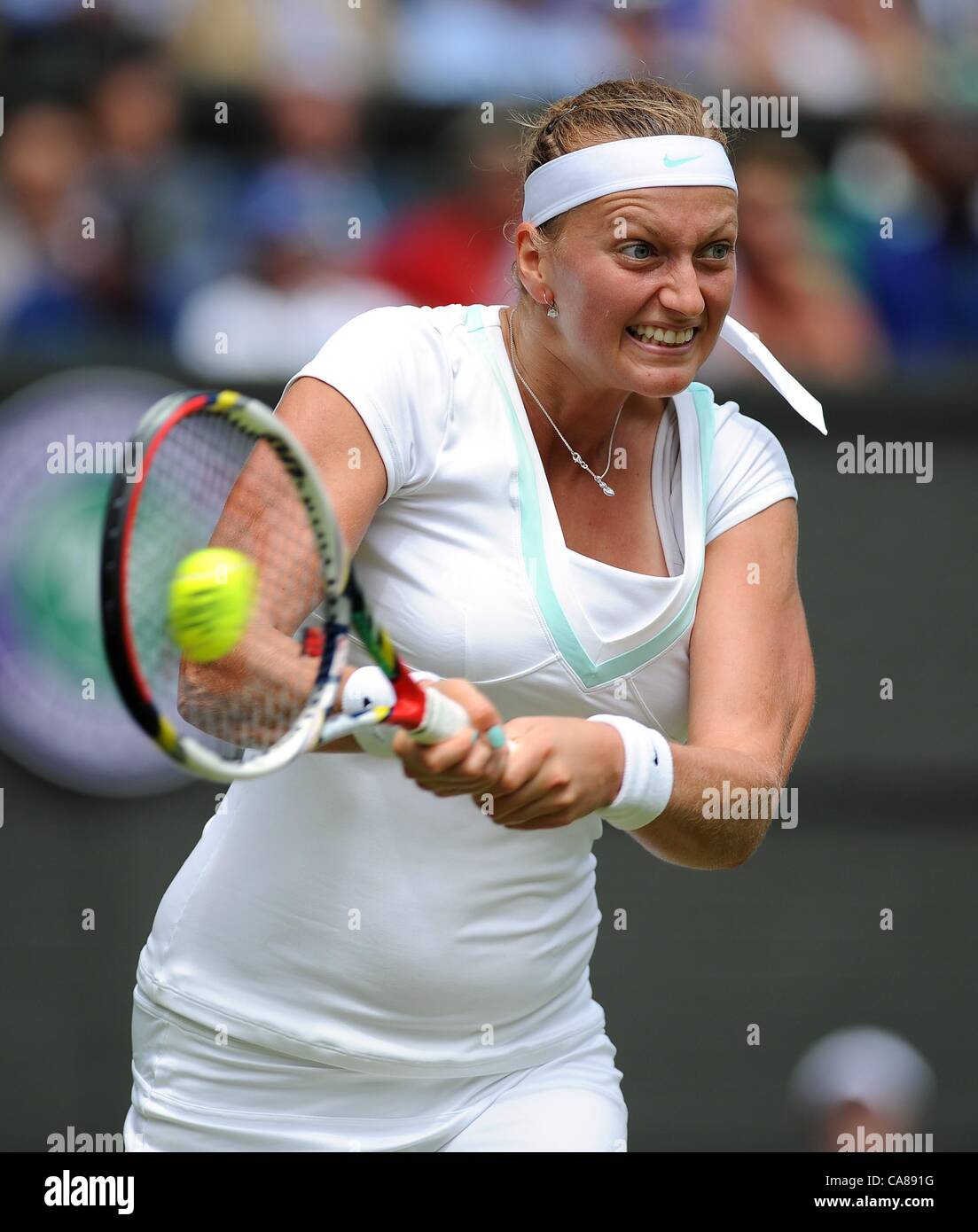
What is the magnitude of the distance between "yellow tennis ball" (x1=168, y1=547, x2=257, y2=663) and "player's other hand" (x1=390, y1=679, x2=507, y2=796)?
0.68ft

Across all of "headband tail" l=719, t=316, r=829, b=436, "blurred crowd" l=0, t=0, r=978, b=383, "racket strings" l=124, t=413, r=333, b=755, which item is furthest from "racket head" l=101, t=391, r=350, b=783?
"blurred crowd" l=0, t=0, r=978, b=383

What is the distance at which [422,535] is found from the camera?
2174mm

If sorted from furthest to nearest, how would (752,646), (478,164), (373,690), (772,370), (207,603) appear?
(478,164) < (772,370) < (752,646) < (373,690) < (207,603)

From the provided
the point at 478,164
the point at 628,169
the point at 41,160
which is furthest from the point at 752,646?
the point at 41,160

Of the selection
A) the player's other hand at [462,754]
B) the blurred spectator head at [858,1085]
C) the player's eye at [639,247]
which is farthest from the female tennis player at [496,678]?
the blurred spectator head at [858,1085]

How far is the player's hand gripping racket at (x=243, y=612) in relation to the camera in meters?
1.67

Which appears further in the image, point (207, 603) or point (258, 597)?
point (258, 597)

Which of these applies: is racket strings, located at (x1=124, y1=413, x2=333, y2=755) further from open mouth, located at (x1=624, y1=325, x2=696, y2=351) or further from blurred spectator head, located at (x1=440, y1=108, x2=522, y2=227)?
blurred spectator head, located at (x1=440, y1=108, x2=522, y2=227)

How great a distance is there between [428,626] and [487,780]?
32 cm

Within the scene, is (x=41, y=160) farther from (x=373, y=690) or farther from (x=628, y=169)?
(x=373, y=690)

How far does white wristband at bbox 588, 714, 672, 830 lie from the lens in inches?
80.0

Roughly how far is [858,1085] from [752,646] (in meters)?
1.90

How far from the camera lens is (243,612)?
1.84 meters

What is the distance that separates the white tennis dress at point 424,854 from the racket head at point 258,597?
150 mm
